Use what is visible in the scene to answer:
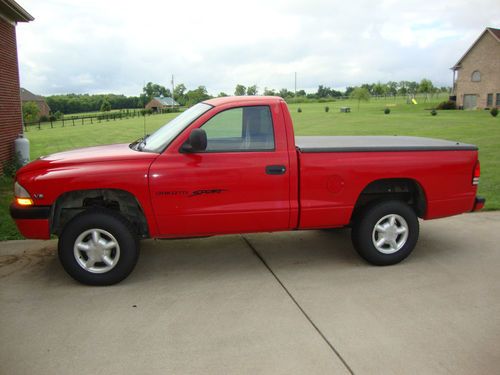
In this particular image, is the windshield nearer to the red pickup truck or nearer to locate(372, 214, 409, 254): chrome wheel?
the red pickup truck

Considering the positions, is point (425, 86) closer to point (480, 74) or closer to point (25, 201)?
point (480, 74)

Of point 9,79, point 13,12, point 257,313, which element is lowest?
point 257,313

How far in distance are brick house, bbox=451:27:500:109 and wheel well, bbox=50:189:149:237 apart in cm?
5450

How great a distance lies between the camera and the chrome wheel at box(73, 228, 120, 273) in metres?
4.59

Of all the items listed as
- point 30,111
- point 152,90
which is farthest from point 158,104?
point 30,111

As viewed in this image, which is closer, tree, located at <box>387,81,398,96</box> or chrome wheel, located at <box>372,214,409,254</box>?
chrome wheel, located at <box>372,214,409,254</box>

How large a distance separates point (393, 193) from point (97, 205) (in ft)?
10.8

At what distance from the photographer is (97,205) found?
15.8 ft

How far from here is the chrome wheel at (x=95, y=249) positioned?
15.1ft

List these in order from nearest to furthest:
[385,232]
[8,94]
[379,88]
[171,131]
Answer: [171,131]
[385,232]
[8,94]
[379,88]

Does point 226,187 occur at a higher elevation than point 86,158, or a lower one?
lower

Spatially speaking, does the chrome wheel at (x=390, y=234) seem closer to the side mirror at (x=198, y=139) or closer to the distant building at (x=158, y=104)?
the side mirror at (x=198, y=139)

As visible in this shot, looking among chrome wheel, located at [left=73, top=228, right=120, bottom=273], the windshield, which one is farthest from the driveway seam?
the windshield

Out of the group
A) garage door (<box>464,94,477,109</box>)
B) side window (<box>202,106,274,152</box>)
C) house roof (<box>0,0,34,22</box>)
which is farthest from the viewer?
garage door (<box>464,94,477,109</box>)
